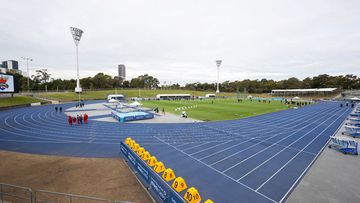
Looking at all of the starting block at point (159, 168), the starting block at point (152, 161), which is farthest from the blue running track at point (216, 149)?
the starting block at point (152, 161)

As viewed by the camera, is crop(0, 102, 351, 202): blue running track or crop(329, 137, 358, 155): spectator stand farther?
crop(329, 137, 358, 155): spectator stand

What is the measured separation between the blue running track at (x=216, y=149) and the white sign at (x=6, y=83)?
81.7 feet

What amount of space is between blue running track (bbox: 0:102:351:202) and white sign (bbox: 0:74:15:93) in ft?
81.7

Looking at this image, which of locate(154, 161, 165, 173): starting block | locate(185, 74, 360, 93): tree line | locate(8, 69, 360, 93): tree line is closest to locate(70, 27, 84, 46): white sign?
locate(154, 161, 165, 173): starting block

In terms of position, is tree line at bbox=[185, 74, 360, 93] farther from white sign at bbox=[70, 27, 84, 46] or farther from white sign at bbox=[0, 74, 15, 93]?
white sign at bbox=[0, 74, 15, 93]

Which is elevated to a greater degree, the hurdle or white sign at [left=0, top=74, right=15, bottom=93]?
white sign at [left=0, top=74, right=15, bottom=93]

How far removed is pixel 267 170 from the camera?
1075 cm

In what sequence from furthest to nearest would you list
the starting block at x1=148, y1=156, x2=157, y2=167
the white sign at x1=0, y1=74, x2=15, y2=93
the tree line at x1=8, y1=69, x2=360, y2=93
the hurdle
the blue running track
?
1. the tree line at x1=8, y1=69, x2=360, y2=93
2. the white sign at x1=0, y1=74, x2=15, y2=93
3. the hurdle
4. the starting block at x1=148, y1=156, x2=157, y2=167
5. the blue running track

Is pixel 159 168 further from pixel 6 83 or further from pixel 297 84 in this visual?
pixel 297 84

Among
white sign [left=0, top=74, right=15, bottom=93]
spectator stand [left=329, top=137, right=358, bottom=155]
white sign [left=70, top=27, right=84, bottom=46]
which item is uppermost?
white sign [left=70, top=27, right=84, bottom=46]

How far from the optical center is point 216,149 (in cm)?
1441

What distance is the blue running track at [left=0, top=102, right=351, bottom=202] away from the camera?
907cm

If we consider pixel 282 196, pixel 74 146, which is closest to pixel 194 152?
pixel 282 196

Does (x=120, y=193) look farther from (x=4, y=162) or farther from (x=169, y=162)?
(x=4, y=162)
